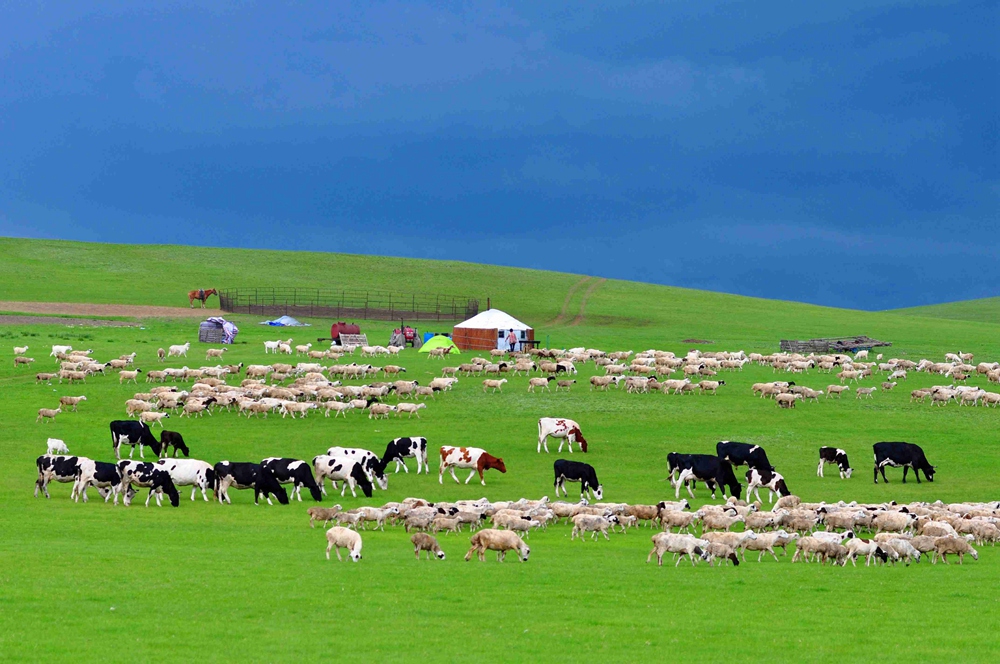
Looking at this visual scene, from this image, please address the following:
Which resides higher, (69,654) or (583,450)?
(583,450)

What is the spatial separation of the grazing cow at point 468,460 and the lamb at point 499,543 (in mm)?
11133

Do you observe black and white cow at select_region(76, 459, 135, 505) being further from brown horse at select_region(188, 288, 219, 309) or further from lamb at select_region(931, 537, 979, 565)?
brown horse at select_region(188, 288, 219, 309)

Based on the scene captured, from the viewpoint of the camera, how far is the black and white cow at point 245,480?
28359 mm

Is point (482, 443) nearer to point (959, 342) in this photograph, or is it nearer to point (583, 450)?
point (583, 450)

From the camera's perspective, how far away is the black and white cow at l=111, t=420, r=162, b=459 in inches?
1367

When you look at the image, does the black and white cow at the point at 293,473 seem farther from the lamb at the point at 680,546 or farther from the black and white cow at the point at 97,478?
the lamb at the point at 680,546

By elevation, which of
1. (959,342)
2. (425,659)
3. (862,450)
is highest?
(959,342)

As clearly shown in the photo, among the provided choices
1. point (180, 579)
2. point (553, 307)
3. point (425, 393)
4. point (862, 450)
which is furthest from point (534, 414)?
point (553, 307)

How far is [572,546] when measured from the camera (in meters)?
23.2

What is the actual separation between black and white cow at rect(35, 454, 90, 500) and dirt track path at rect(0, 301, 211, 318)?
68.2 metres

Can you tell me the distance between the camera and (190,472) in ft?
94.1

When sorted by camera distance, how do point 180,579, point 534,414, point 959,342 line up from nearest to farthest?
1. point 180,579
2. point 534,414
3. point 959,342

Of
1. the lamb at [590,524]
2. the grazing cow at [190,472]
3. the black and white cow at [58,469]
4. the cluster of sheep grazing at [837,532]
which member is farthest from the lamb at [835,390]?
the black and white cow at [58,469]

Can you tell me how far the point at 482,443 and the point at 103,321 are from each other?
5909cm
